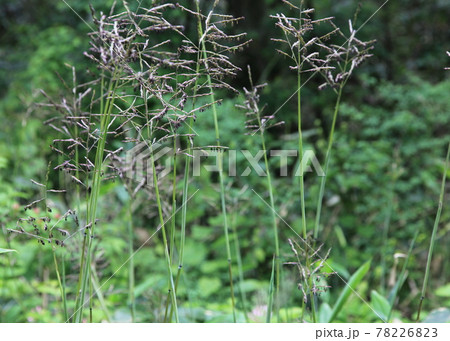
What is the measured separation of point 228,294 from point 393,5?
275 centimetres

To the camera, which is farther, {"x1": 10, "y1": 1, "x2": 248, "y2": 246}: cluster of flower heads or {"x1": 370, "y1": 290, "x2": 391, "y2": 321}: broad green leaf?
{"x1": 370, "y1": 290, "x2": 391, "y2": 321}: broad green leaf

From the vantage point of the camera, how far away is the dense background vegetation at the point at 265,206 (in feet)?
5.82

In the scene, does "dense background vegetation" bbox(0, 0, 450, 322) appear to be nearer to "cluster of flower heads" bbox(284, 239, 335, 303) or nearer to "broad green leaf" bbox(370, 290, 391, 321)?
"broad green leaf" bbox(370, 290, 391, 321)

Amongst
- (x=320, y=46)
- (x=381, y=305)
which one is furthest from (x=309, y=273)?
(x=381, y=305)

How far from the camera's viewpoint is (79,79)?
3.02 m

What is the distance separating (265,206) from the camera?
7.97 ft

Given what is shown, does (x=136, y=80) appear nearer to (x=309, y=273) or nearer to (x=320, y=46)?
(x=320, y=46)

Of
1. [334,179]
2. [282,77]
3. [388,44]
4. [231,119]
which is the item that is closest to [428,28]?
[388,44]

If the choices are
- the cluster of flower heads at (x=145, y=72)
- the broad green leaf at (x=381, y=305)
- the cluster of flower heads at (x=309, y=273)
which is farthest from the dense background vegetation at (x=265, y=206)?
the cluster of flower heads at (x=145, y=72)

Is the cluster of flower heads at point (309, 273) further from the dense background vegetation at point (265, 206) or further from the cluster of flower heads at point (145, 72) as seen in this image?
the dense background vegetation at point (265, 206)

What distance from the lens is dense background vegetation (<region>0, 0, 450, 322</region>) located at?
177 centimetres

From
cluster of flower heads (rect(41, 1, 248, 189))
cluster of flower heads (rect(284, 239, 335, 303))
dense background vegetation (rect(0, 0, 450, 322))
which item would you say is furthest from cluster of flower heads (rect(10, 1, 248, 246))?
dense background vegetation (rect(0, 0, 450, 322))
